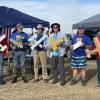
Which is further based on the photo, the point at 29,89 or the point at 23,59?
the point at 23,59

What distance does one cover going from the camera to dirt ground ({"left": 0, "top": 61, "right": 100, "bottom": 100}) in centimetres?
1072

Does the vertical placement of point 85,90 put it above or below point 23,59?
below

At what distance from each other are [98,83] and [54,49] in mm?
1654

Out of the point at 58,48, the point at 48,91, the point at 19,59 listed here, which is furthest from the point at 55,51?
the point at 48,91

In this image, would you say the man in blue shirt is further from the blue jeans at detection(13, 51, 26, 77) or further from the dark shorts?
the blue jeans at detection(13, 51, 26, 77)

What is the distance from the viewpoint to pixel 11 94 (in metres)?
11.2

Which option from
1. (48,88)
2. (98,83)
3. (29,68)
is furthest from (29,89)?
(29,68)

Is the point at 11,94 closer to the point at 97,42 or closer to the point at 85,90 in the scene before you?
the point at 85,90

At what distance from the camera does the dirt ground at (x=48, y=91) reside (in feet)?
35.2

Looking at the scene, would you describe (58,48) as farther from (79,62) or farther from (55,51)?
(79,62)

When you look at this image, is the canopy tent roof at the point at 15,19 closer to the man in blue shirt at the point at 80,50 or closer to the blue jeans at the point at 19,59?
the blue jeans at the point at 19,59

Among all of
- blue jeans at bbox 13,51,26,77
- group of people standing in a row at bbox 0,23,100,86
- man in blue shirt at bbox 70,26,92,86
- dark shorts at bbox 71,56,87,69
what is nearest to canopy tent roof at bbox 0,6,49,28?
group of people standing in a row at bbox 0,23,100,86

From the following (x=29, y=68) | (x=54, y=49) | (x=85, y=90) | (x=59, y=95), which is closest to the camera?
(x=59, y=95)

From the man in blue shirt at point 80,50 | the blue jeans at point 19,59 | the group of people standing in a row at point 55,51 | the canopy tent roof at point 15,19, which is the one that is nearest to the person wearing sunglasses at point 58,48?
the group of people standing in a row at point 55,51
